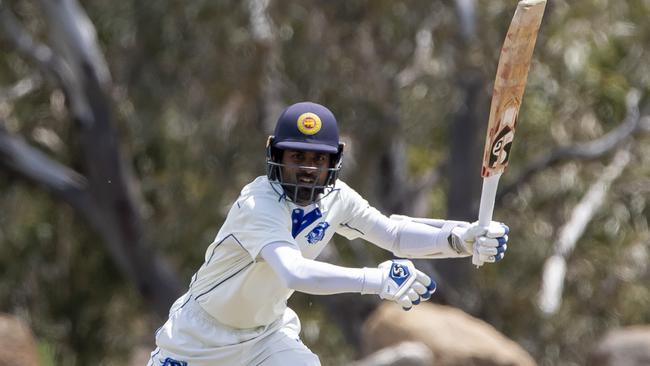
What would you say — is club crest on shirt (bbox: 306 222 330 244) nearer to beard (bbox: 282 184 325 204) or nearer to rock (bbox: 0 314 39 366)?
beard (bbox: 282 184 325 204)

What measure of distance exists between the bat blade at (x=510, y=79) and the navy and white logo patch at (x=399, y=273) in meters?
0.78

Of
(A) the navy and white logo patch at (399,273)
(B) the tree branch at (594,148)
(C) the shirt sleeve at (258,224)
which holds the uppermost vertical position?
(C) the shirt sleeve at (258,224)

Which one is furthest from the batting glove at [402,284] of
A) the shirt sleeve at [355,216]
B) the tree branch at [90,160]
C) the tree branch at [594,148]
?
the tree branch at [594,148]

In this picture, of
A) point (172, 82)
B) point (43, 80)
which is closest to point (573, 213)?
point (172, 82)

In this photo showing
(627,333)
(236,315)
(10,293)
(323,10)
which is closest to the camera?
(236,315)

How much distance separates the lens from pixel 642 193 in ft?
72.9

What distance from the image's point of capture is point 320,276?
18.6ft

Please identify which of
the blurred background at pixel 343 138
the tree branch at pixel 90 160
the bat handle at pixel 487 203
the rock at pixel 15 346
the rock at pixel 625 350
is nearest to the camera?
the bat handle at pixel 487 203

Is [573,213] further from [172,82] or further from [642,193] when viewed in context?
[172,82]

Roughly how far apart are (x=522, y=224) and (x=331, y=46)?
14.8 ft

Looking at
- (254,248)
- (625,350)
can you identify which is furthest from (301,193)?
(625,350)

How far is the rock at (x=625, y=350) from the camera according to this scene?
14.4 meters

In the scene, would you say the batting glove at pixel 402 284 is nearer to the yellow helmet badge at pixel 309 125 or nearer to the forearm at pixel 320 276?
the forearm at pixel 320 276

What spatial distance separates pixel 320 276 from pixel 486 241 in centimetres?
81
